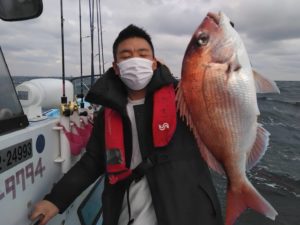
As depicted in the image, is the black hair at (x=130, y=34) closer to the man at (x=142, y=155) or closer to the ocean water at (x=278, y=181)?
the man at (x=142, y=155)

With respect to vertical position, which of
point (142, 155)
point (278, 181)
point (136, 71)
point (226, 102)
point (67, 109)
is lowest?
point (278, 181)

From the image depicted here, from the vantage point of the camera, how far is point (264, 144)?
7.04 ft

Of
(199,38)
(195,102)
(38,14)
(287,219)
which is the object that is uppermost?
(38,14)

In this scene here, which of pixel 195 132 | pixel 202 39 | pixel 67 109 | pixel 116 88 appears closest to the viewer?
pixel 202 39

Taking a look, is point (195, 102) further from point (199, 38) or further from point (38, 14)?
point (38, 14)

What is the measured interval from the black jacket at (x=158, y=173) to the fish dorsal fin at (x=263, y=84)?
664 mm

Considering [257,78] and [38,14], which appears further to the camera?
[38,14]

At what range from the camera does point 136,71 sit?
2533 millimetres

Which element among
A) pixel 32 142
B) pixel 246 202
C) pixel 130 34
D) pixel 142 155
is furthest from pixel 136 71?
pixel 246 202

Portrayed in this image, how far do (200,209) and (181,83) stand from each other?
895 mm

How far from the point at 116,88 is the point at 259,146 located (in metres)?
1.10

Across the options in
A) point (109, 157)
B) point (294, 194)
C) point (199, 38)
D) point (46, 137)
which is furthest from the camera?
point (294, 194)

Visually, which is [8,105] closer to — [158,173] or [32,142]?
[32,142]

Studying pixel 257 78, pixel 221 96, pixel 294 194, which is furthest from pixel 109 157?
pixel 294 194
